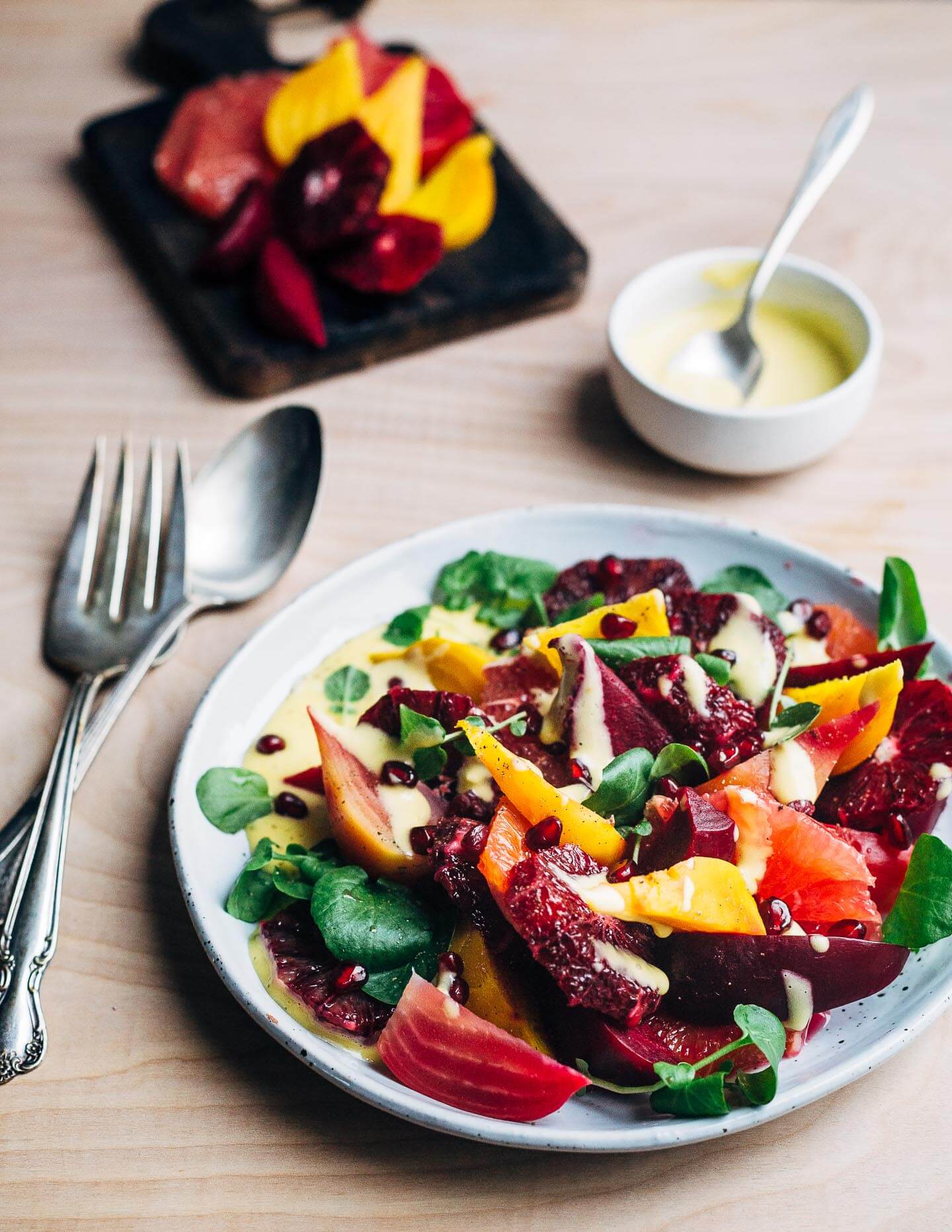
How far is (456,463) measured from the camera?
2629 mm

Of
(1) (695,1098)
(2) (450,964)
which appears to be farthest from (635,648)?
(1) (695,1098)

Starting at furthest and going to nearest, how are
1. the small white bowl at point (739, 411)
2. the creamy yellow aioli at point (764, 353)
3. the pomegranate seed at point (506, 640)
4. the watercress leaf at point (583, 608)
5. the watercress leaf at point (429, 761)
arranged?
the creamy yellow aioli at point (764, 353), the small white bowl at point (739, 411), the pomegranate seed at point (506, 640), the watercress leaf at point (583, 608), the watercress leaf at point (429, 761)

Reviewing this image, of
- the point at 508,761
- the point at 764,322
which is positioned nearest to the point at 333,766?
the point at 508,761

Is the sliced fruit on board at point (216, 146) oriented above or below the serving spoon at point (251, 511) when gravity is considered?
above

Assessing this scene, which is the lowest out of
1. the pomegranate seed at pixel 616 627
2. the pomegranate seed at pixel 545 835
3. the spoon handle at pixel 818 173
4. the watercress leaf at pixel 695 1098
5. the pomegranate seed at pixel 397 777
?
the pomegranate seed at pixel 397 777

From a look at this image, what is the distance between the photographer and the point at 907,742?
5.84 feet

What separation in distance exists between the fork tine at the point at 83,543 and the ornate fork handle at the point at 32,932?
47cm

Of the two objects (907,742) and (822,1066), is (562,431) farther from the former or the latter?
(822,1066)

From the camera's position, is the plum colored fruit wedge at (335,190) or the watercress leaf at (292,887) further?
the plum colored fruit wedge at (335,190)

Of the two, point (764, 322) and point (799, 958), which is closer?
point (799, 958)

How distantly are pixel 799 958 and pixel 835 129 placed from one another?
1949mm

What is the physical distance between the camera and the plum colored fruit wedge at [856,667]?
72.6 inches

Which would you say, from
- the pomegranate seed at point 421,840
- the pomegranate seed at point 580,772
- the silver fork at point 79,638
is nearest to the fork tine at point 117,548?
the silver fork at point 79,638

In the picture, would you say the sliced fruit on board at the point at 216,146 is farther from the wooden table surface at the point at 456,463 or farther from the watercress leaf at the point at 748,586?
the watercress leaf at the point at 748,586
